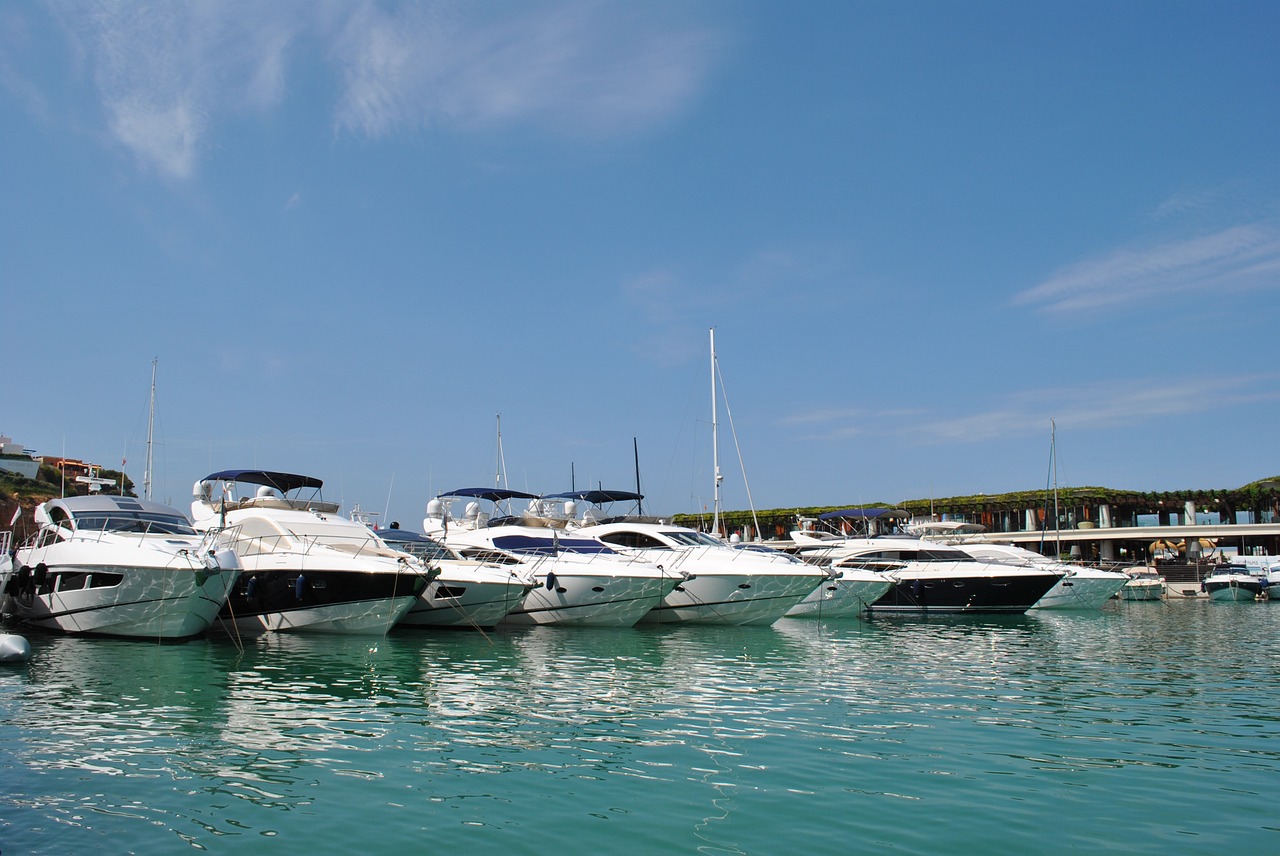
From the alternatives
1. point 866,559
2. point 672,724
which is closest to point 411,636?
point 672,724

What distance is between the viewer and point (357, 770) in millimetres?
10203

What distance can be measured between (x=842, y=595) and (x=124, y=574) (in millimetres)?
23207

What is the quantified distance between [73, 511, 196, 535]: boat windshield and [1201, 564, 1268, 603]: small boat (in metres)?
52.1

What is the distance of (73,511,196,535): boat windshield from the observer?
2309 centimetres

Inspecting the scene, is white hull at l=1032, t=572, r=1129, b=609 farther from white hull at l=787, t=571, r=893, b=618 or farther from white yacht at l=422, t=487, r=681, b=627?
white yacht at l=422, t=487, r=681, b=627

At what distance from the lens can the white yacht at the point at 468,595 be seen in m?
25.3

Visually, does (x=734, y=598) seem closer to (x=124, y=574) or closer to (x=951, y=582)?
(x=951, y=582)

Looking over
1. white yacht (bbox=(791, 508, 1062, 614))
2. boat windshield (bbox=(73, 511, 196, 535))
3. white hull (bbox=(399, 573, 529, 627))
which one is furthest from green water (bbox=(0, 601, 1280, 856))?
white yacht (bbox=(791, 508, 1062, 614))

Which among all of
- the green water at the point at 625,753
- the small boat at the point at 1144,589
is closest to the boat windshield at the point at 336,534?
the green water at the point at 625,753

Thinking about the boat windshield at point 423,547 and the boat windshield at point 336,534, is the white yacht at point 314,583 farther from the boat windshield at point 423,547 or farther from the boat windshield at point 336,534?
the boat windshield at point 423,547

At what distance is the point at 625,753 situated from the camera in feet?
36.4

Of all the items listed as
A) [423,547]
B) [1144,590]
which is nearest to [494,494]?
[423,547]

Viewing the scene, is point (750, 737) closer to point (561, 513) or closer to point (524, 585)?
point (524, 585)

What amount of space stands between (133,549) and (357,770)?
46.3 feet
